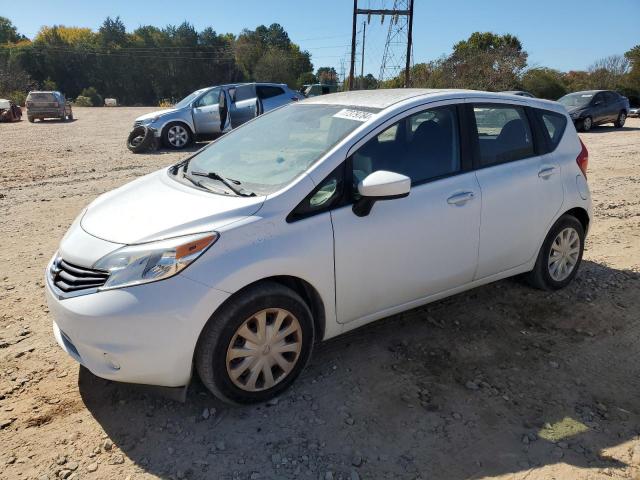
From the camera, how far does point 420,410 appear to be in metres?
2.84

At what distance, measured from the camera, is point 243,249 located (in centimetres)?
259

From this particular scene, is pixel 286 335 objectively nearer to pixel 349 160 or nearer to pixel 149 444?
pixel 149 444

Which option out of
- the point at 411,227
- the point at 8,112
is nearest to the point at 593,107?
the point at 411,227

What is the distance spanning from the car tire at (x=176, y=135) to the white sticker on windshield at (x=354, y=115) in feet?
35.6

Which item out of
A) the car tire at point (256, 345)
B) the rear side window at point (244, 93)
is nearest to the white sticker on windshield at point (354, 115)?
the car tire at point (256, 345)

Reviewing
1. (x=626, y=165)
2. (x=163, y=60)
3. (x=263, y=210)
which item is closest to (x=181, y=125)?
(x=626, y=165)

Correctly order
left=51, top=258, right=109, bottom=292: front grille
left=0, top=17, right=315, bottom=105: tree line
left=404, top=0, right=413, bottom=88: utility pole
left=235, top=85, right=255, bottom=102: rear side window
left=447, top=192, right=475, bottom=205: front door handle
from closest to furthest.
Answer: left=51, top=258, right=109, bottom=292: front grille → left=447, top=192, right=475, bottom=205: front door handle → left=235, top=85, right=255, bottom=102: rear side window → left=404, top=0, right=413, bottom=88: utility pole → left=0, top=17, right=315, bottom=105: tree line

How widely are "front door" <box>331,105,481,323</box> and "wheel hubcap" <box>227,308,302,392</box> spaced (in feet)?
1.17

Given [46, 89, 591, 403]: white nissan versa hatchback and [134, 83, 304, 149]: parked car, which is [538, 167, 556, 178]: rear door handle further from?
[134, 83, 304, 149]: parked car

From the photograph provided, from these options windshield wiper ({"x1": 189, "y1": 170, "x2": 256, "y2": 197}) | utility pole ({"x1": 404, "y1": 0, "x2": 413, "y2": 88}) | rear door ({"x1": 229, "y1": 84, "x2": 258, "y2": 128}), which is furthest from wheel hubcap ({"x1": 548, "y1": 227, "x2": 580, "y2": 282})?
utility pole ({"x1": 404, "y1": 0, "x2": 413, "y2": 88})

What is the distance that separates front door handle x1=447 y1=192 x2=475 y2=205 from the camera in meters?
3.32

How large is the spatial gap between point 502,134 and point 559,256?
1.22m

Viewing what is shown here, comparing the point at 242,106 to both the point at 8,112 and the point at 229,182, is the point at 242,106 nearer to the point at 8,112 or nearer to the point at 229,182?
the point at 229,182

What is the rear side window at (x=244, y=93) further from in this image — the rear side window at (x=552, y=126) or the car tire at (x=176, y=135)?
the rear side window at (x=552, y=126)
